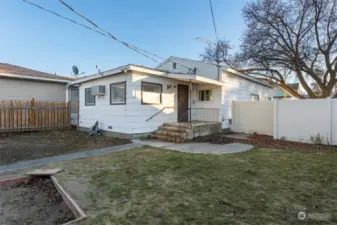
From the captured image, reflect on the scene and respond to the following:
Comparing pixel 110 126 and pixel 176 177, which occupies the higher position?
pixel 110 126

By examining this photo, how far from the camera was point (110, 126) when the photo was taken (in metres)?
8.81

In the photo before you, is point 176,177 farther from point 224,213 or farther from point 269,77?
point 269,77

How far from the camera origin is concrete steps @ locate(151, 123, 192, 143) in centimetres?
778

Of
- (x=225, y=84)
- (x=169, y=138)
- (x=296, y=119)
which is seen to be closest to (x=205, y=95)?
(x=225, y=84)

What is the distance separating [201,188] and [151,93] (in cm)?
596

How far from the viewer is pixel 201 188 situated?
10.4 feet

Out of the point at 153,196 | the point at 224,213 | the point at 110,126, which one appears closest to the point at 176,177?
the point at 153,196

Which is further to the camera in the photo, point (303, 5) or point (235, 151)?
point (303, 5)

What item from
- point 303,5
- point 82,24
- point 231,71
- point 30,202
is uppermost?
point 303,5

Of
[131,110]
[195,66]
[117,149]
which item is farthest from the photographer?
[195,66]

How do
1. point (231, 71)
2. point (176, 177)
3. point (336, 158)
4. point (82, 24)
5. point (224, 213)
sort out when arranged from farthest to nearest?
1. point (231, 71)
2. point (82, 24)
3. point (336, 158)
4. point (176, 177)
5. point (224, 213)

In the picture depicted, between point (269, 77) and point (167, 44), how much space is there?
7.68 meters

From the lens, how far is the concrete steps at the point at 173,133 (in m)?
7.78

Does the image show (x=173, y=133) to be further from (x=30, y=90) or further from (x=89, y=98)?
(x=30, y=90)
